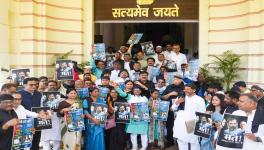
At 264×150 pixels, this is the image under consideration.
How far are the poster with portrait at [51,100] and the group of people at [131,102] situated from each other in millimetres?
106

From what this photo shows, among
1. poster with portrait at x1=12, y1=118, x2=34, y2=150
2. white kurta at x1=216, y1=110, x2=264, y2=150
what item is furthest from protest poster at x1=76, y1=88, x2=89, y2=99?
white kurta at x1=216, y1=110, x2=264, y2=150

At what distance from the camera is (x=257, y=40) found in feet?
39.0

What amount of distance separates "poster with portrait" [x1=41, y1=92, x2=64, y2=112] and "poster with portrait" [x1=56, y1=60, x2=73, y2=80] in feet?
5.85

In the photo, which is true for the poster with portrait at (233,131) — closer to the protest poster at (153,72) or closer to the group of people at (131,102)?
the group of people at (131,102)

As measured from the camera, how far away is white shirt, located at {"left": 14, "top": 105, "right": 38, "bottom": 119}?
287 inches

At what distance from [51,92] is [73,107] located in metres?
0.51

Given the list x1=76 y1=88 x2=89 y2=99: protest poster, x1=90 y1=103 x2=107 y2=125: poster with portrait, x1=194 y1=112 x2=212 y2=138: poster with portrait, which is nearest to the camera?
x1=194 y1=112 x2=212 y2=138: poster with portrait

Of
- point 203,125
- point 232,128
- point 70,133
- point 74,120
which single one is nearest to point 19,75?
point 70,133

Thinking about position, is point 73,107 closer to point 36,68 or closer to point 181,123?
point 181,123

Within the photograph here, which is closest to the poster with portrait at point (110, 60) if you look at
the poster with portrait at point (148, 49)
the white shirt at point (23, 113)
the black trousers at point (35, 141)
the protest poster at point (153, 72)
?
the poster with portrait at point (148, 49)

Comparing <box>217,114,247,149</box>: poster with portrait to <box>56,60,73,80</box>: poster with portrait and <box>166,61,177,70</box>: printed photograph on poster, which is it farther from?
<box>166,61,177,70</box>: printed photograph on poster

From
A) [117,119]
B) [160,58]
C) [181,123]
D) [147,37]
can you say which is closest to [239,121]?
[181,123]

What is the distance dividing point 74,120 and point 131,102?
159 cm

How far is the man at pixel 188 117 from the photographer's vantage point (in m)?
8.67
